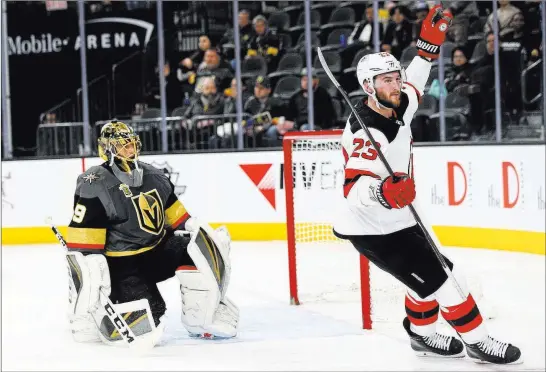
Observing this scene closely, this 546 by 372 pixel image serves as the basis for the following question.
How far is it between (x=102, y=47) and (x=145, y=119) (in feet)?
3.05

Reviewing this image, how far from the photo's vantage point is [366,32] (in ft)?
30.8

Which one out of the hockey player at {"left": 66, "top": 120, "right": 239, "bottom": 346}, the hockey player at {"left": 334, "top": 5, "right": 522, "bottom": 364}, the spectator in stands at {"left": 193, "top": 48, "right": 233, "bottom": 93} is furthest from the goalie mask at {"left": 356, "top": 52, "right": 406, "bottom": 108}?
the spectator in stands at {"left": 193, "top": 48, "right": 233, "bottom": 93}

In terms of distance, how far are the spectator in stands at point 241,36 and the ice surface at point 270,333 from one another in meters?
3.09

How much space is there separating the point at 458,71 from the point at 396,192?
17.2 ft

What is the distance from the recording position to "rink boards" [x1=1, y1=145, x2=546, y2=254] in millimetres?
7254

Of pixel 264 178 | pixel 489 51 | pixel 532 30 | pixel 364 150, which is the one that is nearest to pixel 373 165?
pixel 364 150

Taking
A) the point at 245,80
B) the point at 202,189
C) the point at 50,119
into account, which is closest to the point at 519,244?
the point at 202,189

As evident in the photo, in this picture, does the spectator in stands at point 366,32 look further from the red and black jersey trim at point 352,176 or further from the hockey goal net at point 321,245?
the red and black jersey trim at point 352,176

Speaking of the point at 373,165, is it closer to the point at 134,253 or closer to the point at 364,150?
the point at 364,150

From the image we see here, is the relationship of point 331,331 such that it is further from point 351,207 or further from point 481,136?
point 481,136

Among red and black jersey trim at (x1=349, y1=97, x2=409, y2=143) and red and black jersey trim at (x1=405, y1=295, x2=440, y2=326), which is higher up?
red and black jersey trim at (x1=349, y1=97, x2=409, y2=143)

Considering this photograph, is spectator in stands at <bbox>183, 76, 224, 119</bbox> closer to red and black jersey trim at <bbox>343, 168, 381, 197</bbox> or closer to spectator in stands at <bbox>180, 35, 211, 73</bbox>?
spectator in stands at <bbox>180, 35, 211, 73</bbox>

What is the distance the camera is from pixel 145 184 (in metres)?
4.76

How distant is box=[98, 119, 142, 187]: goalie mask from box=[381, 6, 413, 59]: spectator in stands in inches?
184
